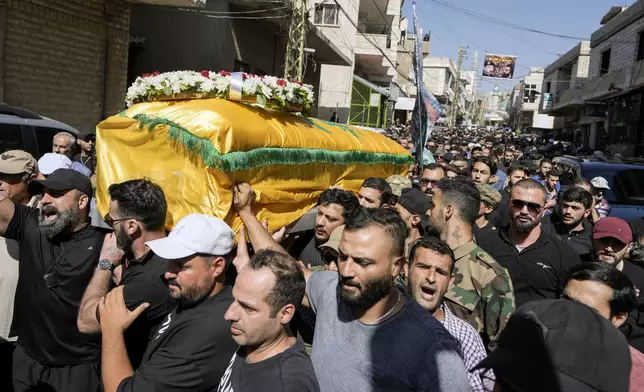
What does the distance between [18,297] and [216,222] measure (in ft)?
5.03

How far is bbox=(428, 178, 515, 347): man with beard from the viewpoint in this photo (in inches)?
120

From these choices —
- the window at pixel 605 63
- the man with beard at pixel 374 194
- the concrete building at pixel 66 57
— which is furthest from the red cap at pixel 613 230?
the window at pixel 605 63

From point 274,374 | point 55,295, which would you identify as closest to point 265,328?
point 274,374

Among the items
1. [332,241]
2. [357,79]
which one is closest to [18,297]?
[332,241]

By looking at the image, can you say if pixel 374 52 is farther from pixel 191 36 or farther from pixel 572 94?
pixel 191 36

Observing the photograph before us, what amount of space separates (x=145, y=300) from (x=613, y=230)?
10.6ft

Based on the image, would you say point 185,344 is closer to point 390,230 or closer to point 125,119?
point 390,230

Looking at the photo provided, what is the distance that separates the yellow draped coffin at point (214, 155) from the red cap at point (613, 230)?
229cm

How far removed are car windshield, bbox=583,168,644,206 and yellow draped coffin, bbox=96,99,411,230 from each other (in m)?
5.45

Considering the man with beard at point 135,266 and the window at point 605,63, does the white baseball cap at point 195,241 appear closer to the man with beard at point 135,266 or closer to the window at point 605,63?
→ the man with beard at point 135,266

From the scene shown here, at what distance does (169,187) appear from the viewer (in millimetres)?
3838

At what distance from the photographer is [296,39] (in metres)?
13.9

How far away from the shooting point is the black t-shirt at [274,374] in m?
2.11

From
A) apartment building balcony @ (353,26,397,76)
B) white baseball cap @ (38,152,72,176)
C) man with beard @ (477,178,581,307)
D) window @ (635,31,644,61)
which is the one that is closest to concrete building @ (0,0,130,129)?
white baseball cap @ (38,152,72,176)
